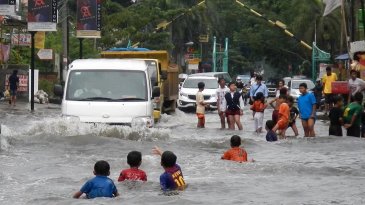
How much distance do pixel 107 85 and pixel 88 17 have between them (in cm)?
2036

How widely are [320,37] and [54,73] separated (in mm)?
33652

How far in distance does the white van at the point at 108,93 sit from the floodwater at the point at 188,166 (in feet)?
0.81

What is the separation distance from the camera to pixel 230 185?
14.2 m

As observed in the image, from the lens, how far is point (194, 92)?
41938mm

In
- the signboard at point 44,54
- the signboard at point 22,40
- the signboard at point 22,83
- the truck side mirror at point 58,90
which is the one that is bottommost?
the signboard at point 22,83

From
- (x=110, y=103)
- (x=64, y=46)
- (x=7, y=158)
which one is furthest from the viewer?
(x=64, y=46)

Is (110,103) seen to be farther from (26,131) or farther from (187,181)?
(187,181)

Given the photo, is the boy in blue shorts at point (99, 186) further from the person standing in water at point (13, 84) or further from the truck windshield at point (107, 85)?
the person standing in water at point (13, 84)

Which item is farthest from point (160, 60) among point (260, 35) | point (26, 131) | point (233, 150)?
point (260, 35)

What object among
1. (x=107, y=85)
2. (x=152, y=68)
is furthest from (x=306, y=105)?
(x=152, y=68)

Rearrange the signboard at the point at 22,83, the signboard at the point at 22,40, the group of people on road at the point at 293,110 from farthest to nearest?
the signboard at the point at 22,40 < the signboard at the point at 22,83 < the group of people on road at the point at 293,110

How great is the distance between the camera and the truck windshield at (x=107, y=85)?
66.0 ft

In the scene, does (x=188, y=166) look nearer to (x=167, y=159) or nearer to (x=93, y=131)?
(x=93, y=131)

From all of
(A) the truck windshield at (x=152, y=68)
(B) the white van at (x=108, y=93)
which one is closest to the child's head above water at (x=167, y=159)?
(B) the white van at (x=108, y=93)
